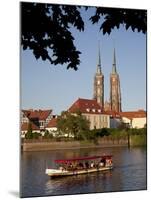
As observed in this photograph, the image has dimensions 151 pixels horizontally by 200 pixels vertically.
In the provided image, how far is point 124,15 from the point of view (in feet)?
19.2

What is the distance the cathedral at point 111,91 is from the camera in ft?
20.8

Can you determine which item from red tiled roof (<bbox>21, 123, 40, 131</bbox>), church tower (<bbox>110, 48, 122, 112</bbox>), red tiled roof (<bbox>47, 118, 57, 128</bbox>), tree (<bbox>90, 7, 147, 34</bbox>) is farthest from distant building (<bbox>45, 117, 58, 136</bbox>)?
tree (<bbox>90, 7, 147, 34</bbox>)

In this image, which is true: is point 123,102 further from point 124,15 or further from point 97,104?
point 124,15

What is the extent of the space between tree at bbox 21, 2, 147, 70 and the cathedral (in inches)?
16.2

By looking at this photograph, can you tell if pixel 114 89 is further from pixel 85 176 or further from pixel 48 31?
pixel 48 31

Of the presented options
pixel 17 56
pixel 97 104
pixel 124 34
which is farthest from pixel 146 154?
pixel 17 56

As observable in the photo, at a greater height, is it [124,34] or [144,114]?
[124,34]

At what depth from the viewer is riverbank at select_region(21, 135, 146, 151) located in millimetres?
6081

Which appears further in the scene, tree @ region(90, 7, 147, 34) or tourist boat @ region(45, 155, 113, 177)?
tourist boat @ region(45, 155, 113, 177)

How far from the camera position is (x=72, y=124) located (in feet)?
20.6

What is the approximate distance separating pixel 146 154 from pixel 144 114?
0.39m

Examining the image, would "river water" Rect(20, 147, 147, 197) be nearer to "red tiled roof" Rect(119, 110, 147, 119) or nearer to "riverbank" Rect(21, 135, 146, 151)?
"riverbank" Rect(21, 135, 146, 151)

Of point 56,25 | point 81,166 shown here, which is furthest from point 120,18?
point 81,166

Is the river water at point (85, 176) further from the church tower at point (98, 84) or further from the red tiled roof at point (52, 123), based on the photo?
the church tower at point (98, 84)
